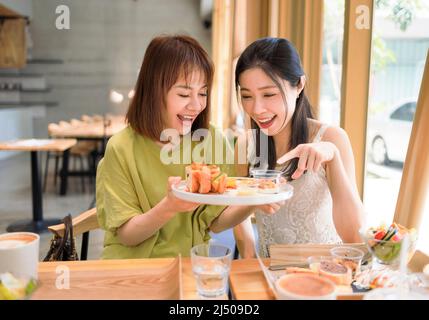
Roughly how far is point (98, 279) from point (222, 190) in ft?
1.25

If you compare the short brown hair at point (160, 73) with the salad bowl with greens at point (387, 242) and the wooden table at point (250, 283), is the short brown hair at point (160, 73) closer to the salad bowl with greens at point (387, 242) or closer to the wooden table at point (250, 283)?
the wooden table at point (250, 283)

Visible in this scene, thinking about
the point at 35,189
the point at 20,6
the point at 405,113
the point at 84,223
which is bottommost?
the point at 35,189

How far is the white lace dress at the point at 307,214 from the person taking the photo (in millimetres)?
1655

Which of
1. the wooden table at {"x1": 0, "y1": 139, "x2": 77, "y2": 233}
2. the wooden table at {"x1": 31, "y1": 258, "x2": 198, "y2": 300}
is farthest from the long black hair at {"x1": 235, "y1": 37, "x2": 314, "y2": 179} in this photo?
the wooden table at {"x1": 0, "y1": 139, "x2": 77, "y2": 233}

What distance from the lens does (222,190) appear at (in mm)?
1144

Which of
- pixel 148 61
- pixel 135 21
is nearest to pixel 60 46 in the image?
pixel 135 21

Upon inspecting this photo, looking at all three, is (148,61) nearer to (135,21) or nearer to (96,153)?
(96,153)

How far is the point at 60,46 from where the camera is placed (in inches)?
442

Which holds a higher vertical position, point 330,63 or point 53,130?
point 330,63

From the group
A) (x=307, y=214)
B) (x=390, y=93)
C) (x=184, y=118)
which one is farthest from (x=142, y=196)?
(x=390, y=93)

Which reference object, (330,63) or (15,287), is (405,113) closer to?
(330,63)

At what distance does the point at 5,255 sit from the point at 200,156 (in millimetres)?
770

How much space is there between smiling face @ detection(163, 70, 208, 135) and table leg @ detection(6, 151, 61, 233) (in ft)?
11.6
